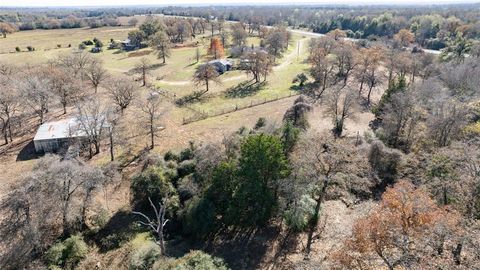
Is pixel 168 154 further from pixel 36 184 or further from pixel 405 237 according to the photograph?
pixel 405 237

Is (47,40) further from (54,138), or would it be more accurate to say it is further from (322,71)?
(322,71)

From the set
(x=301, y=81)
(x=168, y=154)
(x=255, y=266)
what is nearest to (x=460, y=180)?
(x=255, y=266)

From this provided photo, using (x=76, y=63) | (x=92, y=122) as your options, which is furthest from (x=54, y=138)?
(x=76, y=63)

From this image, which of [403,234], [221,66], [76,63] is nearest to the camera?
[403,234]

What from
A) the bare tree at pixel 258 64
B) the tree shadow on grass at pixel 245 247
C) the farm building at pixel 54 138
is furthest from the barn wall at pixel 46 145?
the bare tree at pixel 258 64

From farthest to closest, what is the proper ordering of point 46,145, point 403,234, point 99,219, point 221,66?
point 221,66, point 46,145, point 99,219, point 403,234
